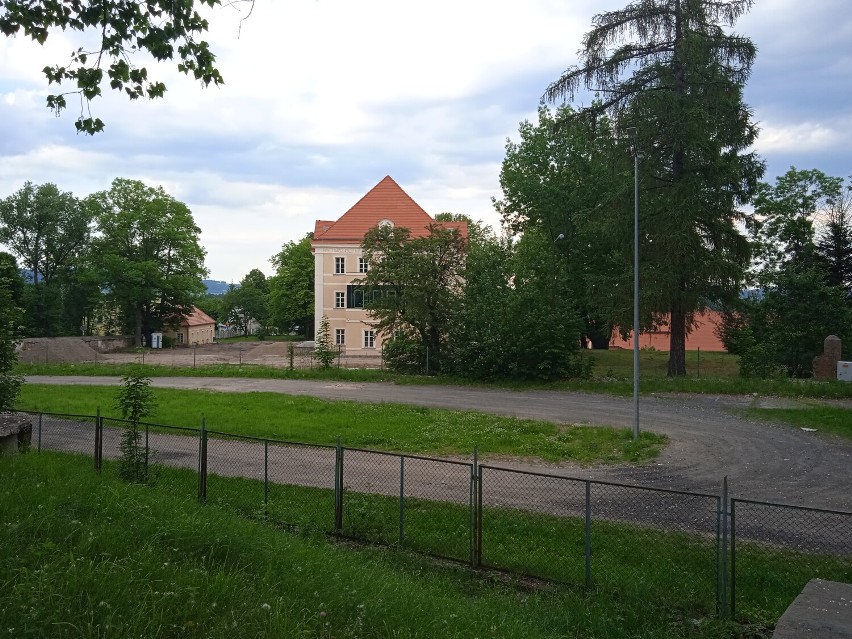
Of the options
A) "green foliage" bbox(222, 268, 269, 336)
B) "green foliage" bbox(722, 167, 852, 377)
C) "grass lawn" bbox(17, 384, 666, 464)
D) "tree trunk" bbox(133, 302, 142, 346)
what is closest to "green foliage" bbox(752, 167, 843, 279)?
"green foliage" bbox(722, 167, 852, 377)

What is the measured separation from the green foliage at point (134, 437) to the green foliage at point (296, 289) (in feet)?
211

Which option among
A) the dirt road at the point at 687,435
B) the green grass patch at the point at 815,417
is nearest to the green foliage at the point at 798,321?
the dirt road at the point at 687,435

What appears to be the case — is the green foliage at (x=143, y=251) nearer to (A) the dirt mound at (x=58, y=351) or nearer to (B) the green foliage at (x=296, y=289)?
(A) the dirt mound at (x=58, y=351)

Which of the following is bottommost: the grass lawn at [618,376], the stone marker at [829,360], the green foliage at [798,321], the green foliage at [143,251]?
the grass lawn at [618,376]

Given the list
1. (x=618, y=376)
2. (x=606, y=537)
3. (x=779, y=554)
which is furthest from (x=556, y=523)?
(x=618, y=376)

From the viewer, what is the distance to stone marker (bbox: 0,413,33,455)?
1136cm

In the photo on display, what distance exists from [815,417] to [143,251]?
56.0 meters

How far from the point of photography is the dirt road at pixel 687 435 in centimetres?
1319

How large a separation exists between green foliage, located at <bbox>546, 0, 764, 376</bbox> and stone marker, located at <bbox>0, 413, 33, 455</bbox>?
22.8 metres

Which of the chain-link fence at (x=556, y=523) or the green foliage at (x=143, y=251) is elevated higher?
the green foliage at (x=143, y=251)

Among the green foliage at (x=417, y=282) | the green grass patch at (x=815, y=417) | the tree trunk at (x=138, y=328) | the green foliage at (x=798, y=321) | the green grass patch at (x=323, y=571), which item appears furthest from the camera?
the tree trunk at (x=138, y=328)

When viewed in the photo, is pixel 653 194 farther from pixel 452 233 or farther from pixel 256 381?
pixel 256 381

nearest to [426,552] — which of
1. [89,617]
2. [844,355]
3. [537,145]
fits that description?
[89,617]

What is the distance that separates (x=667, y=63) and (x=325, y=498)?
82.1 ft
